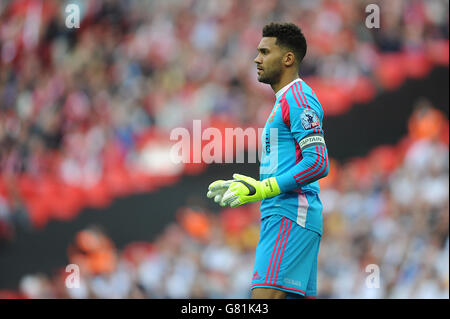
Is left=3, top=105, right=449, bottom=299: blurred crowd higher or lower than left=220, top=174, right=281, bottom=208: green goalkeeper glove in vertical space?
lower

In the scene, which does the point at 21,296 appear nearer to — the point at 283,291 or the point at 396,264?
the point at 396,264

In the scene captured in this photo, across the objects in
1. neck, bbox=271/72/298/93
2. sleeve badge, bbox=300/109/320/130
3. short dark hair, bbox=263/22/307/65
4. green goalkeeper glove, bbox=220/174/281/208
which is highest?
short dark hair, bbox=263/22/307/65

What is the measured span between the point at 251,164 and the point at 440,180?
2.67 metres

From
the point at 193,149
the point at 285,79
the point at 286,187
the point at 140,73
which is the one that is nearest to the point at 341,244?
the point at 193,149

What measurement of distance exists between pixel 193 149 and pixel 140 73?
1.56 metres

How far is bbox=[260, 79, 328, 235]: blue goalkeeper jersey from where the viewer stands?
339 centimetres

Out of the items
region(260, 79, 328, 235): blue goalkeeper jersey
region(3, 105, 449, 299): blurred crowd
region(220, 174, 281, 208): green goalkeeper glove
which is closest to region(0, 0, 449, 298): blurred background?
region(3, 105, 449, 299): blurred crowd

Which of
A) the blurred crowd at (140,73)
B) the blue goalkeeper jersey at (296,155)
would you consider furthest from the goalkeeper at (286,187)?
the blurred crowd at (140,73)

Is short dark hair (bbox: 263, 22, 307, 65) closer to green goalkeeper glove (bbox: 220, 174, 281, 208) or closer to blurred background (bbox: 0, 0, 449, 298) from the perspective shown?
green goalkeeper glove (bbox: 220, 174, 281, 208)

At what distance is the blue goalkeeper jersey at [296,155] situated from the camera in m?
3.39

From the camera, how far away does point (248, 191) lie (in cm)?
339

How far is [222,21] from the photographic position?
10180 millimetres

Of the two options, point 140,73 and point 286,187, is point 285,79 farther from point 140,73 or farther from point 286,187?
point 140,73
